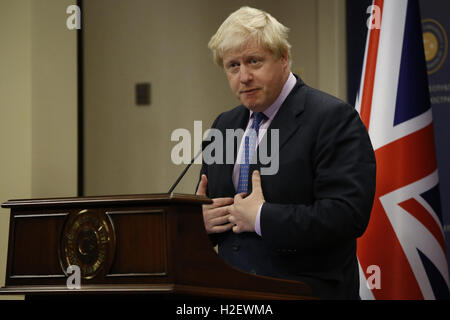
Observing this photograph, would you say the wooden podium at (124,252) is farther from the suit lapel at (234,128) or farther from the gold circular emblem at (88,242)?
the suit lapel at (234,128)

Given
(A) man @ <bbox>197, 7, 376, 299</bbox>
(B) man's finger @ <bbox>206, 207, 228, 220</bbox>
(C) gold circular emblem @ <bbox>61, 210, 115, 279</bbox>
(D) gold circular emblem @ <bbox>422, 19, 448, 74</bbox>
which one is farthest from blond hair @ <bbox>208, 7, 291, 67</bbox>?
(D) gold circular emblem @ <bbox>422, 19, 448, 74</bbox>

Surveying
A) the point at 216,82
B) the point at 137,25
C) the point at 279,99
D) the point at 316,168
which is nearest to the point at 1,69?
the point at 137,25

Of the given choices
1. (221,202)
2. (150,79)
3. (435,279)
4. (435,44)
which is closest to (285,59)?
(221,202)

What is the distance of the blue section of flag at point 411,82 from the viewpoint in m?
2.87

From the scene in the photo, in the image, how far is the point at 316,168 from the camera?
6.63 ft

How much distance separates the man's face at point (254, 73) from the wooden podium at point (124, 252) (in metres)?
0.56

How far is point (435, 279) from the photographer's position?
2.71 meters

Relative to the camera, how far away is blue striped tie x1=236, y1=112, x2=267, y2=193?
2133mm

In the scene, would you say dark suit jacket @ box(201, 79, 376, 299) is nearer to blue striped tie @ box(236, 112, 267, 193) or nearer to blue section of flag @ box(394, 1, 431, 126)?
blue striped tie @ box(236, 112, 267, 193)

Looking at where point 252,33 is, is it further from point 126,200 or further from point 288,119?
point 126,200

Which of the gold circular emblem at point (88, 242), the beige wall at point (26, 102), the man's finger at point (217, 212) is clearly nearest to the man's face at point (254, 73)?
the man's finger at point (217, 212)

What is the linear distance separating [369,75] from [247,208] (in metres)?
1.30

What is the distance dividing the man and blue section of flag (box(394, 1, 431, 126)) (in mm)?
815

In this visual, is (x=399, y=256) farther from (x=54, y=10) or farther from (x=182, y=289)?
(x=54, y=10)
